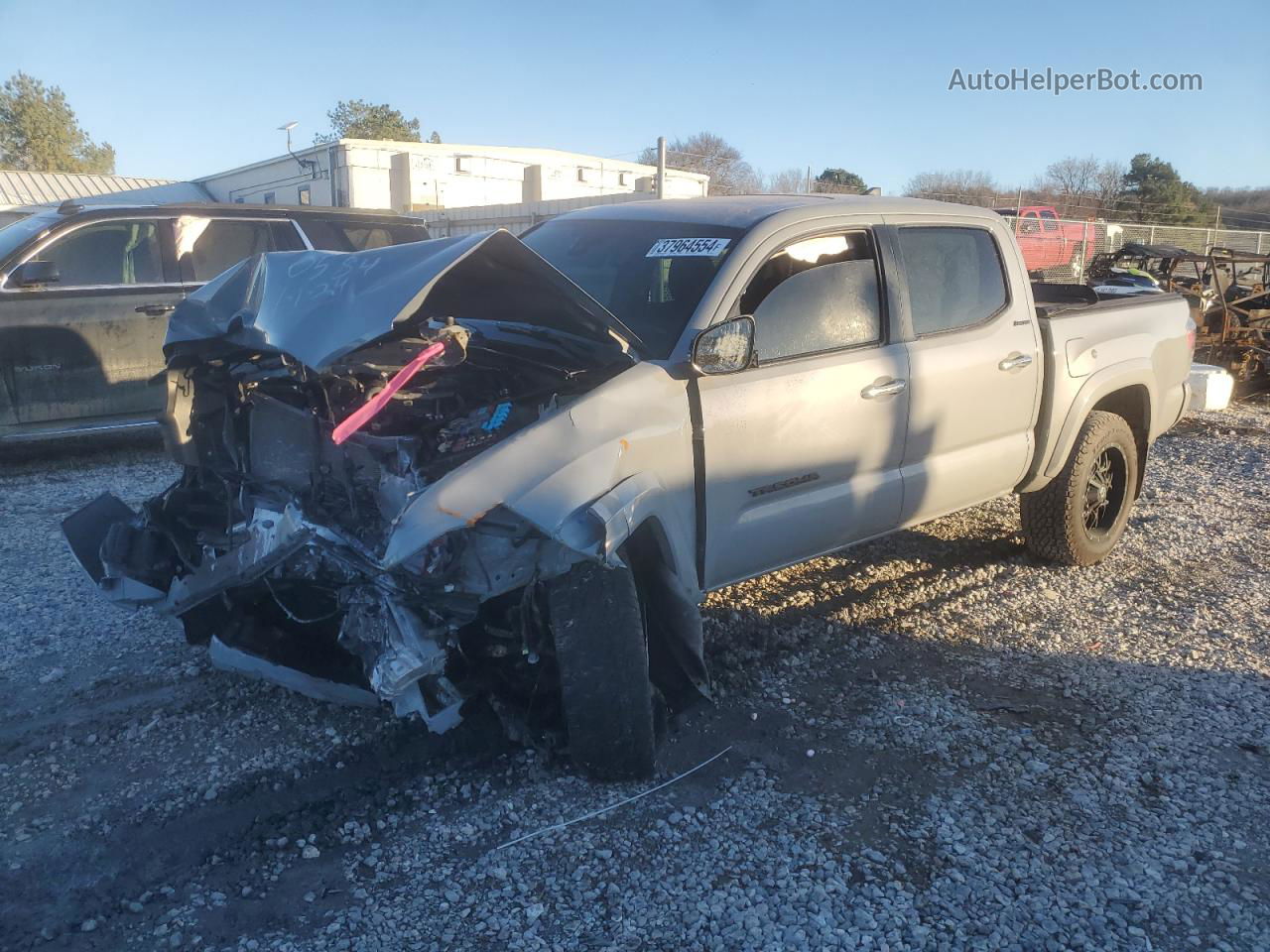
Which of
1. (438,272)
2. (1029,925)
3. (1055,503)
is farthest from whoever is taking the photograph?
(1055,503)

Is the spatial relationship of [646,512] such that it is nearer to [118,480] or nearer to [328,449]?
[328,449]

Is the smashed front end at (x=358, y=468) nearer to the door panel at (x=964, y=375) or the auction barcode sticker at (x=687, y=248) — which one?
the auction barcode sticker at (x=687, y=248)

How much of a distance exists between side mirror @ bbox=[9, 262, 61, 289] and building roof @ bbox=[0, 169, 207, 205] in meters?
22.7

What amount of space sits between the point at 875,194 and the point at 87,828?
13.8 ft

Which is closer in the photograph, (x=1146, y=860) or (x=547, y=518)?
(x=547, y=518)

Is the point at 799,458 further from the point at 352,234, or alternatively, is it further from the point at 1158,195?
the point at 1158,195

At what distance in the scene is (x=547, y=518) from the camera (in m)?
2.65

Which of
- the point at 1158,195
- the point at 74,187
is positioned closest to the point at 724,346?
the point at 74,187

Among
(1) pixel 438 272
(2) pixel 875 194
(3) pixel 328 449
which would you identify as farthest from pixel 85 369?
(2) pixel 875 194

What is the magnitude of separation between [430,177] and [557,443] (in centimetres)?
2467

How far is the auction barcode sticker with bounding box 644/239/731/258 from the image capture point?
3.68 m

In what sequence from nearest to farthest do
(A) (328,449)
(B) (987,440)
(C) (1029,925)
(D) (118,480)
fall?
1. (C) (1029,925)
2. (A) (328,449)
3. (B) (987,440)
4. (D) (118,480)

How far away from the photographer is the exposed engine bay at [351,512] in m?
2.85

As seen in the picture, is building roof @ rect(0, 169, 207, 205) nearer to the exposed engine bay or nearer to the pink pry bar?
the exposed engine bay
